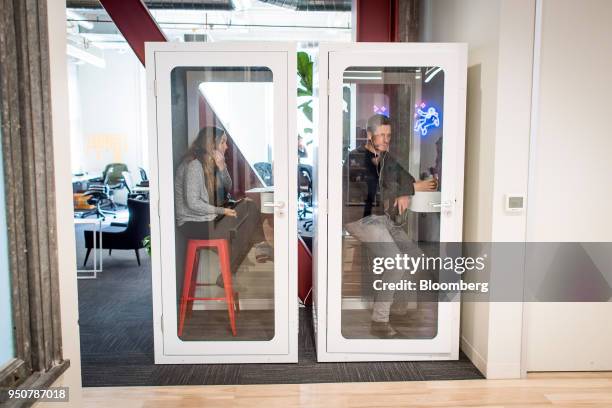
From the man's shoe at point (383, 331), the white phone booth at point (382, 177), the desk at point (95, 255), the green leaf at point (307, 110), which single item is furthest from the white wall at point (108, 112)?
the man's shoe at point (383, 331)

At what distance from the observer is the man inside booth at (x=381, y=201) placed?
123 inches

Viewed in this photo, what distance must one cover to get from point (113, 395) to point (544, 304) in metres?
2.62

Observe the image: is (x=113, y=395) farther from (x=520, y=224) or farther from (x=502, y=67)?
(x=502, y=67)

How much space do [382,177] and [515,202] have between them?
2.67 feet

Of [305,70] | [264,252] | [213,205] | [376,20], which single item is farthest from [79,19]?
[264,252]

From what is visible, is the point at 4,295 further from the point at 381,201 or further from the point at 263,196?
the point at 381,201

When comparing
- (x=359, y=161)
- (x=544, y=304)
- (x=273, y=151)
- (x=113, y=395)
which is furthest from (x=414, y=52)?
(x=113, y=395)

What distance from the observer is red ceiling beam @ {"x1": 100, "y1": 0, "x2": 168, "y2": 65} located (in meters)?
3.55

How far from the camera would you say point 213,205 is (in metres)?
3.17

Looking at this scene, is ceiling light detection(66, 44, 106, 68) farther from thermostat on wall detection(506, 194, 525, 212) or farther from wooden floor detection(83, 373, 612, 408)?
thermostat on wall detection(506, 194, 525, 212)

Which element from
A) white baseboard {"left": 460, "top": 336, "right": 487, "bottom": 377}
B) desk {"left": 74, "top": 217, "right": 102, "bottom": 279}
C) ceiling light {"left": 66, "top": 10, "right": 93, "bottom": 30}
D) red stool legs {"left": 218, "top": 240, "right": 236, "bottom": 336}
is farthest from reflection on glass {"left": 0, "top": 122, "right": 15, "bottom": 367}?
ceiling light {"left": 66, "top": 10, "right": 93, "bottom": 30}

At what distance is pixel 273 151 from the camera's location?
3.07 m

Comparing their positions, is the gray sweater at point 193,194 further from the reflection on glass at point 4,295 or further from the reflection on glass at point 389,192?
the reflection on glass at point 4,295

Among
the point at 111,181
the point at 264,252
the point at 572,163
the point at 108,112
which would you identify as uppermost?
the point at 108,112
